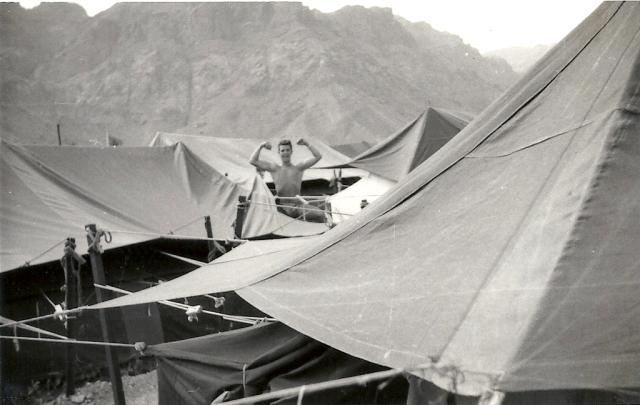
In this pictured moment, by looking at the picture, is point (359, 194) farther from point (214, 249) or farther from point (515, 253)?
point (515, 253)

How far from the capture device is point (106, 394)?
5.90m

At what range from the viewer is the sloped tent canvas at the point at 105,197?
19.7 ft

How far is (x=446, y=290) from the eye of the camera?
2.16m

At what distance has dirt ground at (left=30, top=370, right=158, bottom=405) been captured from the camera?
5668mm

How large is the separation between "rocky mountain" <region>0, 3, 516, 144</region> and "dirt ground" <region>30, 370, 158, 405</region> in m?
31.4

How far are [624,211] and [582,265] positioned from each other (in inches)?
11.2

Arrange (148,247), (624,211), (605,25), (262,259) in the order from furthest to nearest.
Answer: (148,247) → (262,259) → (605,25) → (624,211)

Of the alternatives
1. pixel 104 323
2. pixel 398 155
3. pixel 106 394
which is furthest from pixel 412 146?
pixel 104 323

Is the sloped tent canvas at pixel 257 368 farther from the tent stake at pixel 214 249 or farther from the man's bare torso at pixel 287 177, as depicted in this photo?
the man's bare torso at pixel 287 177

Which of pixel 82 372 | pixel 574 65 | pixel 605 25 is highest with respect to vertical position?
pixel 605 25

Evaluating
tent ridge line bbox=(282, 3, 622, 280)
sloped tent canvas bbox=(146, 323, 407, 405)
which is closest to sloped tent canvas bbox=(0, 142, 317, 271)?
sloped tent canvas bbox=(146, 323, 407, 405)

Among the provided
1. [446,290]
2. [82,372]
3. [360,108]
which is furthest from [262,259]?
[360,108]

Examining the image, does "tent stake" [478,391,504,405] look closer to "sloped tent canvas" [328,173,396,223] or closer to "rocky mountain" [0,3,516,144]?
"sloped tent canvas" [328,173,396,223]

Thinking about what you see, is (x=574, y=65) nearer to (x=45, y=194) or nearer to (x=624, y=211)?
(x=624, y=211)
